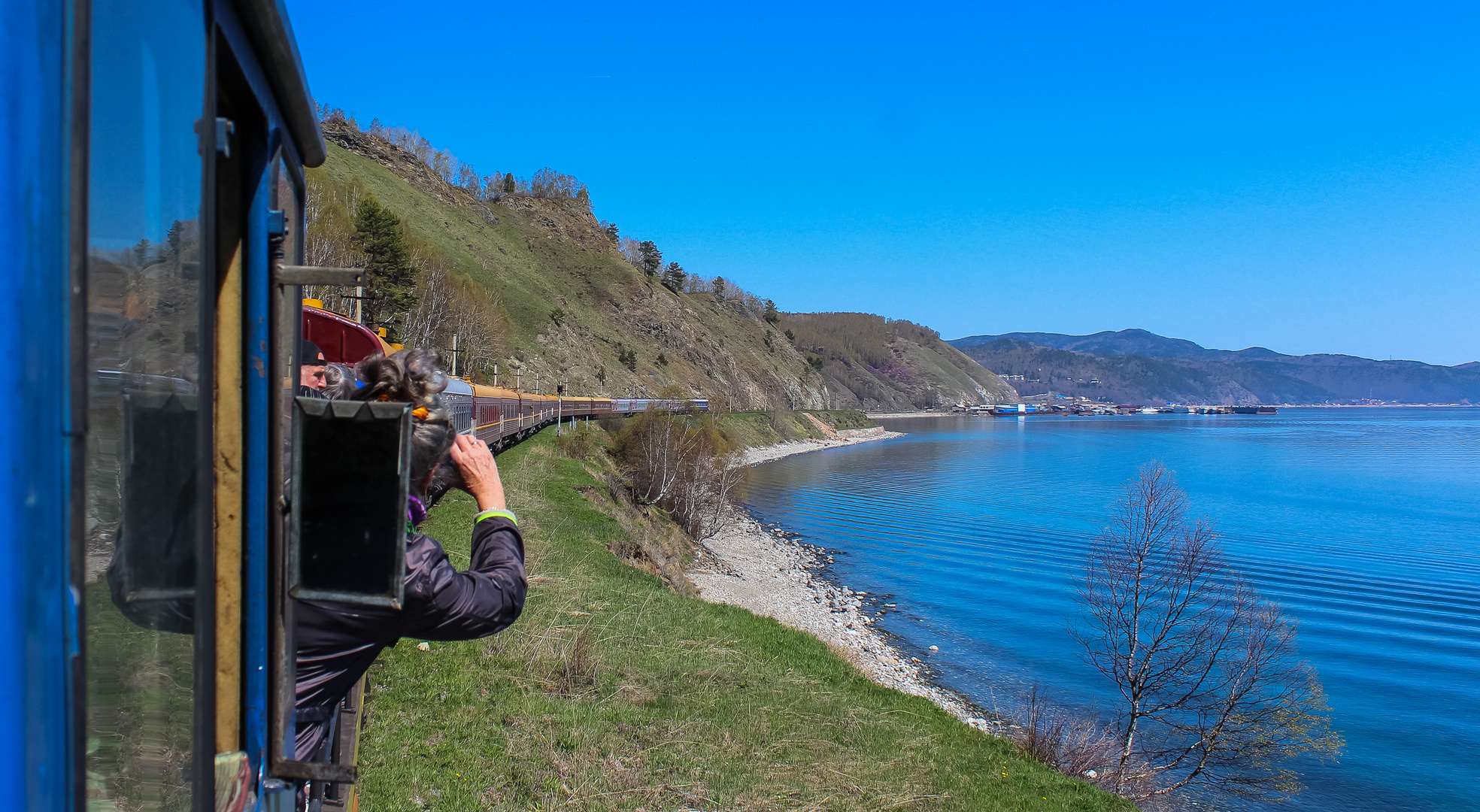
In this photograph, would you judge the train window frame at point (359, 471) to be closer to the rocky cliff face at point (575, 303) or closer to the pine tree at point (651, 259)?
the rocky cliff face at point (575, 303)

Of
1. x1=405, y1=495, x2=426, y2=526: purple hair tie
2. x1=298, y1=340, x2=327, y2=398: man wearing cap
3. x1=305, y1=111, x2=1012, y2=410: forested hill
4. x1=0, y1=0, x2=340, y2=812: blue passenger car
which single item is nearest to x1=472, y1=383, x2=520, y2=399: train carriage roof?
x1=305, y1=111, x2=1012, y2=410: forested hill

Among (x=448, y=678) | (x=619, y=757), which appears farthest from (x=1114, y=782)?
(x=448, y=678)

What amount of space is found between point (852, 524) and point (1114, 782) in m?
26.0

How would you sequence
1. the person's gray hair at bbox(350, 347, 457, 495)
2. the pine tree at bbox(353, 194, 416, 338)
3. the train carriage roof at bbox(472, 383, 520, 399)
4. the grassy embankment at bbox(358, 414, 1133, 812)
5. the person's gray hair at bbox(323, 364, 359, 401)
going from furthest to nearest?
1. the pine tree at bbox(353, 194, 416, 338)
2. the train carriage roof at bbox(472, 383, 520, 399)
3. the grassy embankment at bbox(358, 414, 1133, 812)
4. the person's gray hair at bbox(323, 364, 359, 401)
5. the person's gray hair at bbox(350, 347, 457, 495)

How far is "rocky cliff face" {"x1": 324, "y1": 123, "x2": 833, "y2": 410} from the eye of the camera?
77062 millimetres

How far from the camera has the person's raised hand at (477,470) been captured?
2.33 metres

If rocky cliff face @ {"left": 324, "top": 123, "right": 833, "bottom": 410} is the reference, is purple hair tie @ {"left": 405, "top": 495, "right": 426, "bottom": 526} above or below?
below

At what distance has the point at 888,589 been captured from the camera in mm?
26250

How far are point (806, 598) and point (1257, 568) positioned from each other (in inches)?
672

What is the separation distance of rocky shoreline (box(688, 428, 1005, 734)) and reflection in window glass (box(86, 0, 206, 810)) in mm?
13295

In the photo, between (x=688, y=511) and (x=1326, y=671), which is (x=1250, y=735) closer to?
(x=1326, y=671)

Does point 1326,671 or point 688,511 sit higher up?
point 688,511

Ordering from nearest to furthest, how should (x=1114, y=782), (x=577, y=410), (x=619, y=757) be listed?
(x=619, y=757)
(x=1114, y=782)
(x=577, y=410)

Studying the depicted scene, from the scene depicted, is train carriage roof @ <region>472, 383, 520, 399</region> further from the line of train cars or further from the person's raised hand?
the person's raised hand
